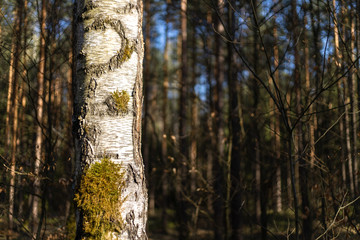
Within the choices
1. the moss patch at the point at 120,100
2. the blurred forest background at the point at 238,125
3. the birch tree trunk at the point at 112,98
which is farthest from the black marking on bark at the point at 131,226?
the blurred forest background at the point at 238,125

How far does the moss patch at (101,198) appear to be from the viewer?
183 cm

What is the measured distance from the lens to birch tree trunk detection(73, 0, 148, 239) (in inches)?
74.9

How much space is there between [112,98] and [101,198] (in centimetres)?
55

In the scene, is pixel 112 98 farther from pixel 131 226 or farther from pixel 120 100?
pixel 131 226

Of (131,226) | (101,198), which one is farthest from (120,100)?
(131,226)

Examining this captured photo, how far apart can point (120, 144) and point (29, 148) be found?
22.1 ft

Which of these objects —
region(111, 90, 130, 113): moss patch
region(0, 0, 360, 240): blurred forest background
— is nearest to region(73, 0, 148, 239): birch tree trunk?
region(111, 90, 130, 113): moss patch

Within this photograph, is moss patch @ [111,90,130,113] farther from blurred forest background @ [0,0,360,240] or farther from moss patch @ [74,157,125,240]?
blurred forest background @ [0,0,360,240]

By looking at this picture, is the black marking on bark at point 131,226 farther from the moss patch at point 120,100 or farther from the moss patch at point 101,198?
the moss patch at point 120,100

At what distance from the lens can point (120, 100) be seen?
196cm

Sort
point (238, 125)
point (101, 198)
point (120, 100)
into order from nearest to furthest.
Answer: point (101, 198) → point (120, 100) → point (238, 125)

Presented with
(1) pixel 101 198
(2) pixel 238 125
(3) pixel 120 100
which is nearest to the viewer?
(1) pixel 101 198

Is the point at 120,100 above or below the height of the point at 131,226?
above

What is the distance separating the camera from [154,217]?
632 inches
